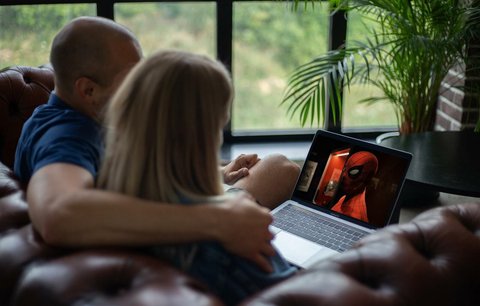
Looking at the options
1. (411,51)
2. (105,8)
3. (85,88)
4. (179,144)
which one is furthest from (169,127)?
(105,8)

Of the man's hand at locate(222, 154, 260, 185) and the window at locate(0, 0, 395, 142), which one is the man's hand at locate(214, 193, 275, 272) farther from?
the window at locate(0, 0, 395, 142)

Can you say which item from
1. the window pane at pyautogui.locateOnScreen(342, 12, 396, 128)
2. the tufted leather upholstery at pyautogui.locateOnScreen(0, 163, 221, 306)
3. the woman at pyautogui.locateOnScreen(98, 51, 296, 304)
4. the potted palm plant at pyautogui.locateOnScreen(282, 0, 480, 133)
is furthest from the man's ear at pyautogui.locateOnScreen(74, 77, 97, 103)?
the window pane at pyautogui.locateOnScreen(342, 12, 396, 128)

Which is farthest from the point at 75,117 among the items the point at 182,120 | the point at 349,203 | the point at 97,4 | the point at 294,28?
the point at 294,28

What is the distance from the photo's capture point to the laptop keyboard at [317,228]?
5.77ft

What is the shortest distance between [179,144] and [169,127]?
0.13ft

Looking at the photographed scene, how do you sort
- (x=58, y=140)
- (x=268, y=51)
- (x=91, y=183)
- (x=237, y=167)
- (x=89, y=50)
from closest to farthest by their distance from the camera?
1. (x=91, y=183)
2. (x=58, y=140)
3. (x=89, y=50)
4. (x=237, y=167)
5. (x=268, y=51)

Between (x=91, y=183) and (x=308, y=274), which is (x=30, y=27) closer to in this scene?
(x=91, y=183)

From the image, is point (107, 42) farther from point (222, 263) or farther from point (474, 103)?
point (474, 103)

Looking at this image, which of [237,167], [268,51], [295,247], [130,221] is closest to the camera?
[130,221]

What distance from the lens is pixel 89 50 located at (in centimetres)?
152

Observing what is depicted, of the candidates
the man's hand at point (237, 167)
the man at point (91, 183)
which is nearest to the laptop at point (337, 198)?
the man's hand at point (237, 167)

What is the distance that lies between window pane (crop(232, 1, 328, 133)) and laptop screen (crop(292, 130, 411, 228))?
1.74m

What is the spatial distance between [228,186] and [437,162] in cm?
86

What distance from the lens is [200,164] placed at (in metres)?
1.20
